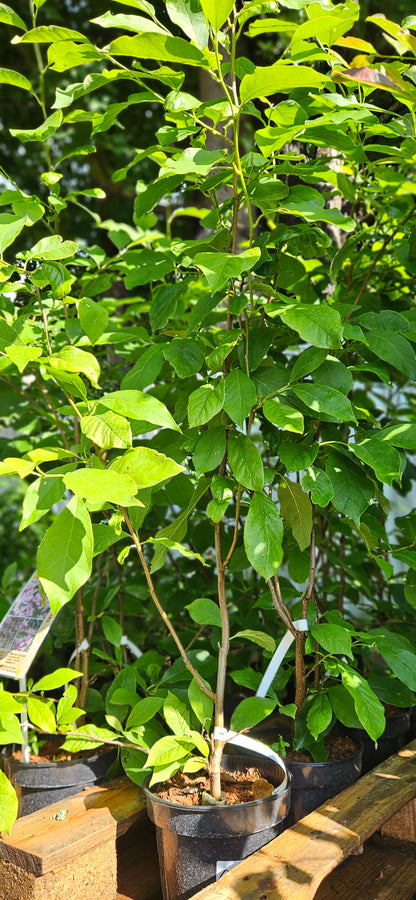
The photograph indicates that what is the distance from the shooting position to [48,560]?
0.87 metres

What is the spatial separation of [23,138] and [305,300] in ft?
1.95

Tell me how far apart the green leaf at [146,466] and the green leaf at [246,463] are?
0.13 meters

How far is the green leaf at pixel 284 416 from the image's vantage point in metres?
0.95

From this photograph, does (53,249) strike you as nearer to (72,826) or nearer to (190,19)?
(190,19)

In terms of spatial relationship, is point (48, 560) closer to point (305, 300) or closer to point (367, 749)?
point (305, 300)

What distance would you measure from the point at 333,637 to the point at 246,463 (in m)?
0.32

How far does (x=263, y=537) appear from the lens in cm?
101

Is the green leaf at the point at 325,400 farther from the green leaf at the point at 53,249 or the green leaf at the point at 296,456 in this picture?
the green leaf at the point at 53,249

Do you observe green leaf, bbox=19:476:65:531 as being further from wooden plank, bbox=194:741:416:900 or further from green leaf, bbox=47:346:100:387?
wooden plank, bbox=194:741:416:900

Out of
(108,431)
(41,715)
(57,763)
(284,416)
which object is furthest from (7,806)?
(284,416)

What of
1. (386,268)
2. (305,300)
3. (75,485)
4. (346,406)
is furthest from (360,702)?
(386,268)

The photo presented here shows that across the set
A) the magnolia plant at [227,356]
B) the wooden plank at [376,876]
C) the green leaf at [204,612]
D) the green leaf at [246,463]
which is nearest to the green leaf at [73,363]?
the magnolia plant at [227,356]

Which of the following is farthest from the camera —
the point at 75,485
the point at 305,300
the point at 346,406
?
the point at 305,300

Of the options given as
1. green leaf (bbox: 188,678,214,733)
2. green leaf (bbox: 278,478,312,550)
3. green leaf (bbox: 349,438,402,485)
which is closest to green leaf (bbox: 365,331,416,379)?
green leaf (bbox: 349,438,402,485)
